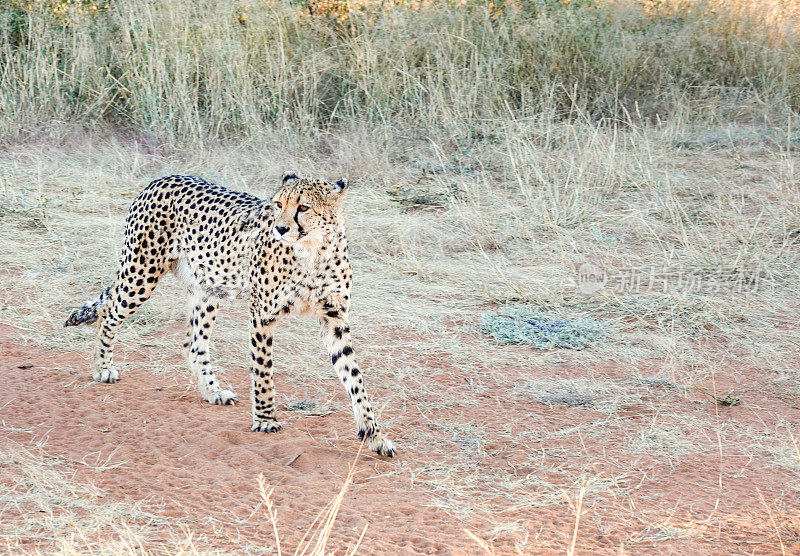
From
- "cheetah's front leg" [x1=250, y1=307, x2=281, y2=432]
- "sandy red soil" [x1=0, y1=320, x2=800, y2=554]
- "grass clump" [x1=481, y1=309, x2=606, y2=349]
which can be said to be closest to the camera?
"sandy red soil" [x1=0, y1=320, x2=800, y2=554]

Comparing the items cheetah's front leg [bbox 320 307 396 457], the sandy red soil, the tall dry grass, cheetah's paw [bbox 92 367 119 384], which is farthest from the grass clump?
the tall dry grass

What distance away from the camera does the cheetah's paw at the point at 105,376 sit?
4098mm

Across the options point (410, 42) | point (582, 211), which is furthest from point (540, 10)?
point (582, 211)

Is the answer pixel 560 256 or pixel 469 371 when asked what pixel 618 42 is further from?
pixel 469 371

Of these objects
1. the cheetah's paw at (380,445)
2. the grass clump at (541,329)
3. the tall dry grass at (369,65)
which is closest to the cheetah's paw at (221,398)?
the cheetah's paw at (380,445)

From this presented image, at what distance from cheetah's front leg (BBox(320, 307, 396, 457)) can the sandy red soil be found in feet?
0.25

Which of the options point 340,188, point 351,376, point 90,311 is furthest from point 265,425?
point 90,311

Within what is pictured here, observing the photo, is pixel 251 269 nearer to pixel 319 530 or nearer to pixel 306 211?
pixel 306 211

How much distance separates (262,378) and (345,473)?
59cm

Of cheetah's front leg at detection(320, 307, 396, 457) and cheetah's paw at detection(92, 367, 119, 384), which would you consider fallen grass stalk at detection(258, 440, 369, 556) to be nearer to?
cheetah's front leg at detection(320, 307, 396, 457)

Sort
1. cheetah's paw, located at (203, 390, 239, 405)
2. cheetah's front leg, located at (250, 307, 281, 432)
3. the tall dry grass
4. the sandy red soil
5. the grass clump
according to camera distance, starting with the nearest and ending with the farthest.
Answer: the sandy red soil → cheetah's front leg, located at (250, 307, 281, 432) → cheetah's paw, located at (203, 390, 239, 405) → the grass clump → the tall dry grass

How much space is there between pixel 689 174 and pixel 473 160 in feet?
5.72

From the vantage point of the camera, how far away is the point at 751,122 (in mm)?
8469

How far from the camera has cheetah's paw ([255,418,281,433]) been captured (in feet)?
11.8
